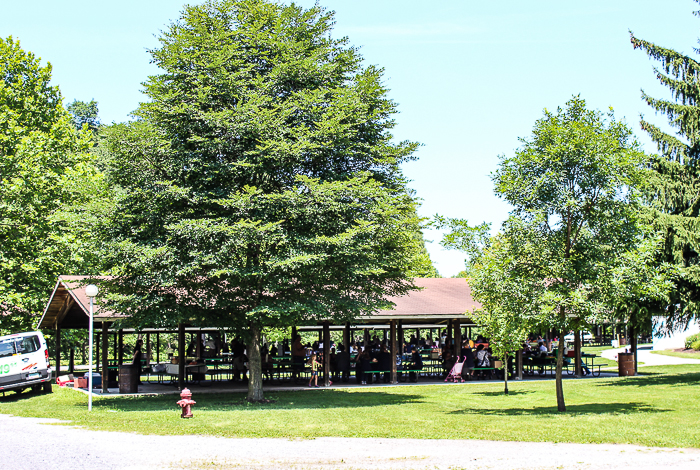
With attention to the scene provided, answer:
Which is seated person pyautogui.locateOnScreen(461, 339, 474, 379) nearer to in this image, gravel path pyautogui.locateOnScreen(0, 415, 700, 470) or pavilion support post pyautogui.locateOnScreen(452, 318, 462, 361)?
pavilion support post pyautogui.locateOnScreen(452, 318, 462, 361)

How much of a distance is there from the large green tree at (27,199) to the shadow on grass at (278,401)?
9930mm

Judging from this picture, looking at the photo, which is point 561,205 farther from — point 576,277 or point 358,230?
point 358,230

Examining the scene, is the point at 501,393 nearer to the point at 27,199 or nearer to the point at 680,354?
the point at 27,199

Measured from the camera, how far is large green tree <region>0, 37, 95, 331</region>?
1070 inches

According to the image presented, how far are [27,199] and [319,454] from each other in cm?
2314

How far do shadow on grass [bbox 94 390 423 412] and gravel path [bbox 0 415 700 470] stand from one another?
568 cm

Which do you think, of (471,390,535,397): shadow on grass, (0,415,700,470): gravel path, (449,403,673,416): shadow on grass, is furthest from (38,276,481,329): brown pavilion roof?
(0,415,700,470): gravel path

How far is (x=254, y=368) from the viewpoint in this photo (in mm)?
18781

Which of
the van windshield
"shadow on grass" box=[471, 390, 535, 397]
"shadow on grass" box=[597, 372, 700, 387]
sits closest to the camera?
"shadow on grass" box=[471, 390, 535, 397]

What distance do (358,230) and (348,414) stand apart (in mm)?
4535

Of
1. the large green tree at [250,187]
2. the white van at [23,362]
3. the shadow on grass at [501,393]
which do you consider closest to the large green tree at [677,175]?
the shadow on grass at [501,393]

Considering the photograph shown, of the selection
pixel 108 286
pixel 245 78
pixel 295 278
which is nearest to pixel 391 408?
pixel 295 278

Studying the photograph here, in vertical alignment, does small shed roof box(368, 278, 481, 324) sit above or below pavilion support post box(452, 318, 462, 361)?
above

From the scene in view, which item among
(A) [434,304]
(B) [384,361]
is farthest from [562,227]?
(B) [384,361]
